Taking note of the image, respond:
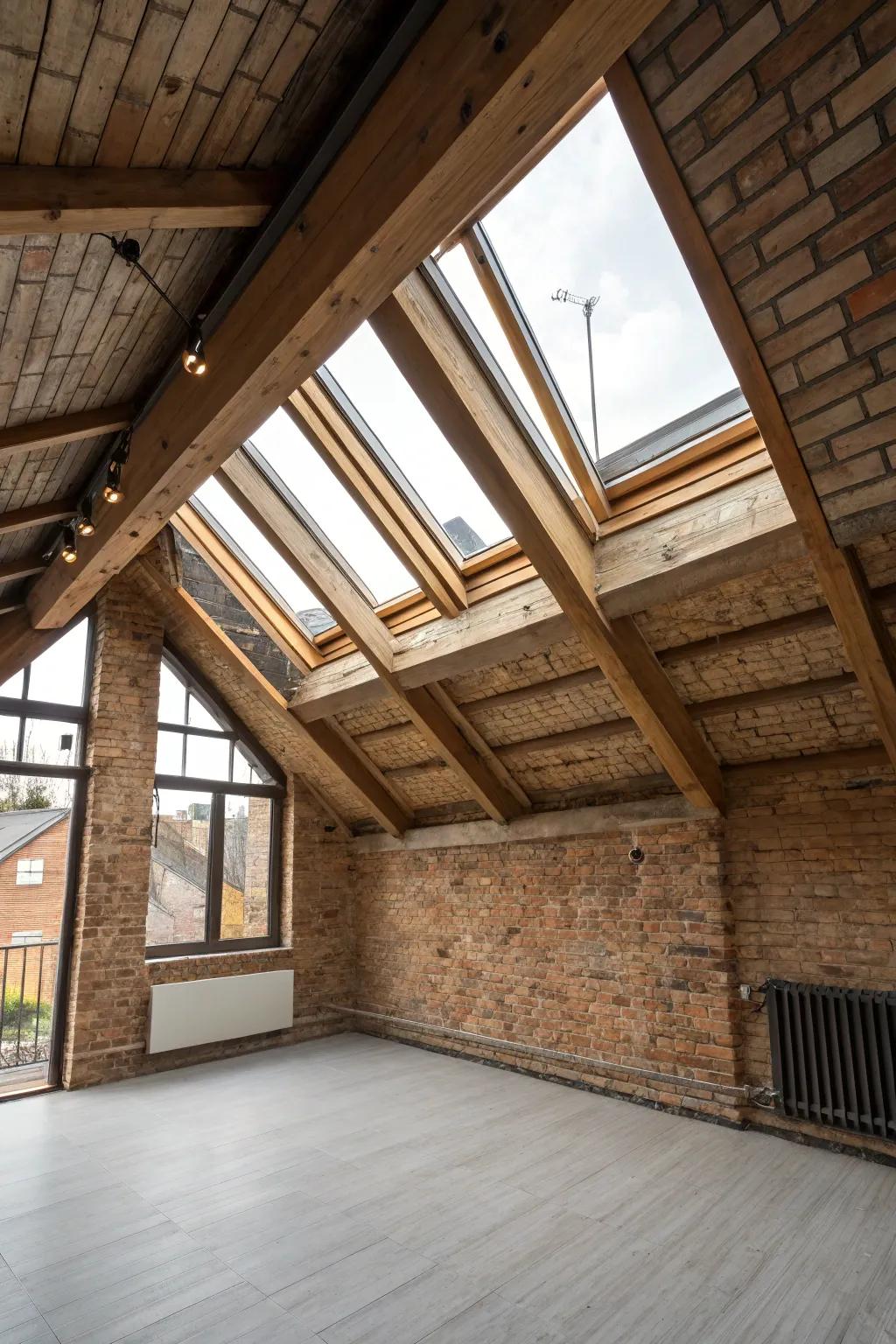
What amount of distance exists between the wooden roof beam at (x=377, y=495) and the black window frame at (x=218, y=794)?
335 centimetres

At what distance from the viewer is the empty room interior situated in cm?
214

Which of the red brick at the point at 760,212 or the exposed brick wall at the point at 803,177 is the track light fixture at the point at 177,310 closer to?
the exposed brick wall at the point at 803,177

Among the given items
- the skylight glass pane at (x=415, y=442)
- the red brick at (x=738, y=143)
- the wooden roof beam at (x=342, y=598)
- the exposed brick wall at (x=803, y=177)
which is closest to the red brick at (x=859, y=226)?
the exposed brick wall at (x=803, y=177)

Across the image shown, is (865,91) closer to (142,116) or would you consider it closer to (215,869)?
(142,116)

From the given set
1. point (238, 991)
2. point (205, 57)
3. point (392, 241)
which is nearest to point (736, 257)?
point (392, 241)

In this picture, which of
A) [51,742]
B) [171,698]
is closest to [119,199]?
[51,742]

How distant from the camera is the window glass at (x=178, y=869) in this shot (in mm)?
6559

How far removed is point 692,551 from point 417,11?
7.74ft

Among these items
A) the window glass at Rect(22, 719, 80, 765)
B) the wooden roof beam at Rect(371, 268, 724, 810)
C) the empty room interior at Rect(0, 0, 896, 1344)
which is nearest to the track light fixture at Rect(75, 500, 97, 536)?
the empty room interior at Rect(0, 0, 896, 1344)

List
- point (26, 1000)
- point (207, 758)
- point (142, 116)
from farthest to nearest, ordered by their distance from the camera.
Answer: point (207, 758)
point (26, 1000)
point (142, 116)

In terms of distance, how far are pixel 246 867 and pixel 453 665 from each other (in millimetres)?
3731

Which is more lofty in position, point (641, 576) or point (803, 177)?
point (803, 177)

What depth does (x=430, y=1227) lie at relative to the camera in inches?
136

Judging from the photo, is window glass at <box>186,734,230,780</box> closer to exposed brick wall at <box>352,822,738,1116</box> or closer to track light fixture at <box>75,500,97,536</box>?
exposed brick wall at <box>352,822,738,1116</box>
